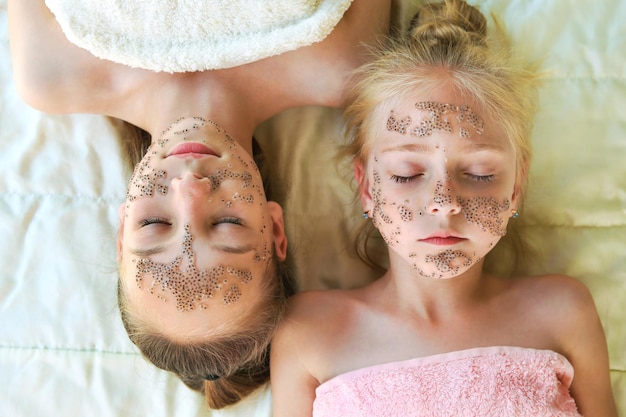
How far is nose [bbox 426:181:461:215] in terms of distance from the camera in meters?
1.29

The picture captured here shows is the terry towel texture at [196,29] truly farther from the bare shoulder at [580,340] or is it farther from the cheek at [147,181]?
the bare shoulder at [580,340]

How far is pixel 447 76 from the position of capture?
1.40 meters

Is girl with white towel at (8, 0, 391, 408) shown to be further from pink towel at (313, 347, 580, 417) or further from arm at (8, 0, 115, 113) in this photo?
pink towel at (313, 347, 580, 417)

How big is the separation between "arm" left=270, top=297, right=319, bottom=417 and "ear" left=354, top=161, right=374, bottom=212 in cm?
28

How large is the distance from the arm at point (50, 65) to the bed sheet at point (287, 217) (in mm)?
132

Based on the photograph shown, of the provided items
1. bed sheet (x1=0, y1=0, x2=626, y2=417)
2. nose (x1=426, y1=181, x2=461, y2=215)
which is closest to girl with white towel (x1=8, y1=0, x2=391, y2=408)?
bed sheet (x1=0, y1=0, x2=626, y2=417)

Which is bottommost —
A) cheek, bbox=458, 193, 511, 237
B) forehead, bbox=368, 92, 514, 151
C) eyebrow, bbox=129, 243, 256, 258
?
eyebrow, bbox=129, 243, 256, 258

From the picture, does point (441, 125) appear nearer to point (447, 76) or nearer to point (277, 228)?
point (447, 76)

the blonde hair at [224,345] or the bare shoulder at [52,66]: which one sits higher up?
the bare shoulder at [52,66]

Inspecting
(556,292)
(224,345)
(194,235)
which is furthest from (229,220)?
(556,292)

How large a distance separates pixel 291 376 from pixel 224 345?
6.7 inches

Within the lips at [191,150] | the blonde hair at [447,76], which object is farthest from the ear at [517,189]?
the lips at [191,150]

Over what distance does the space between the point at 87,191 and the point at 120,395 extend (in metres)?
0.47

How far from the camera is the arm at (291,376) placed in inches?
56.5
